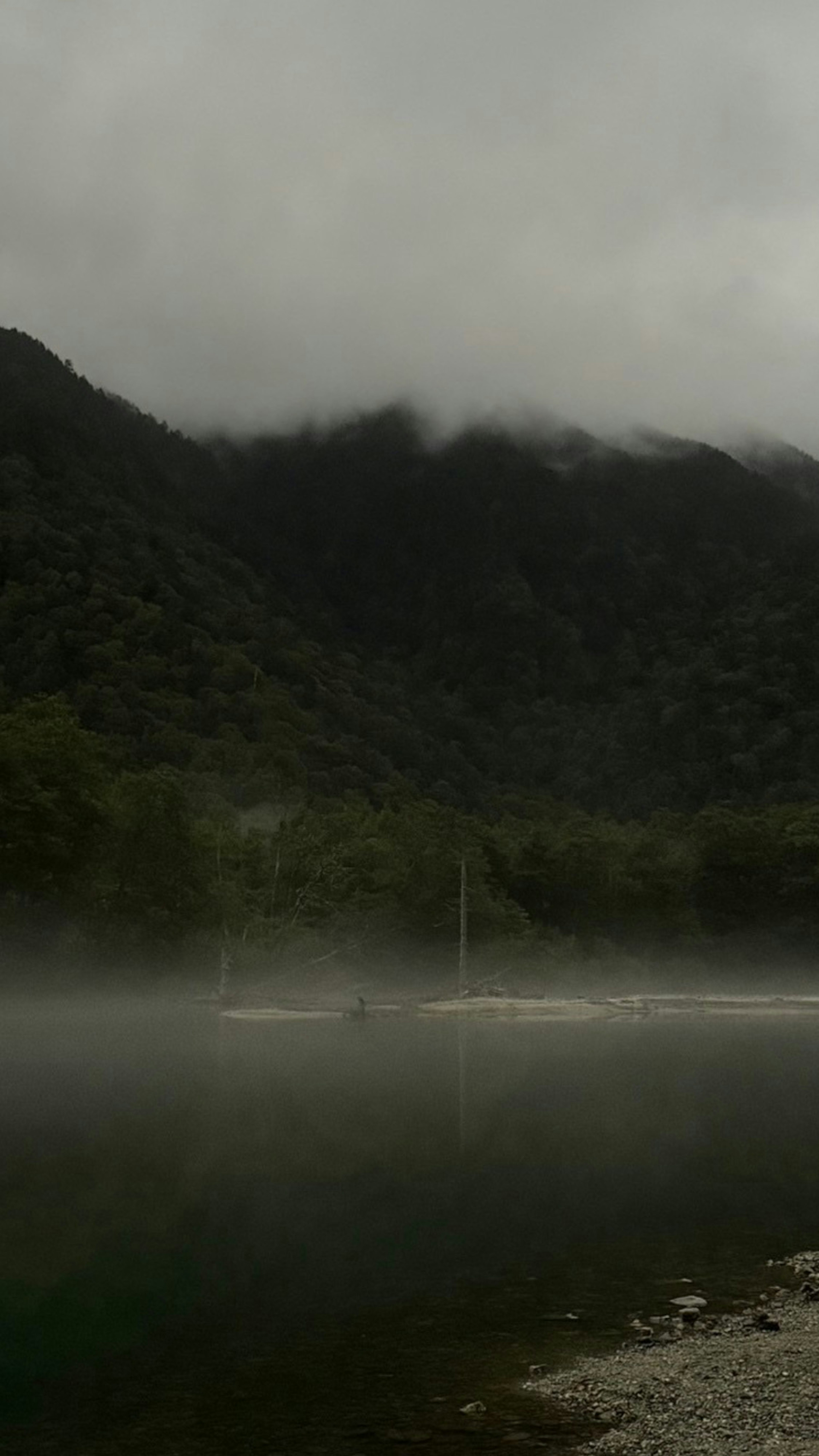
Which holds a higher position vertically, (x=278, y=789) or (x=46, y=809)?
(x=278, y=789)

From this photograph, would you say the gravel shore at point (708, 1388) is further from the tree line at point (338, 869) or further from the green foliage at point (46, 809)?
the tree line at point (338, 869)

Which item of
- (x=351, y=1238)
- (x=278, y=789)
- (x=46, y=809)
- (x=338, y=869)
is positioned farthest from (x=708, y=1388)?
(x=278, y=789)

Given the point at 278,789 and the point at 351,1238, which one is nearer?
the point at 351,1238

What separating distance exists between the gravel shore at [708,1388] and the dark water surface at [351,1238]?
637 millimetres

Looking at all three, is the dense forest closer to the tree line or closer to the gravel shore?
the tree line

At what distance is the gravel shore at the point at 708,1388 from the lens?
40.2ft

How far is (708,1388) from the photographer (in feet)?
45.2

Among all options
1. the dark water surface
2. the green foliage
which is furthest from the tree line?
the dark water surface

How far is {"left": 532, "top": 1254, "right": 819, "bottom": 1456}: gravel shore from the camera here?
40.2ft

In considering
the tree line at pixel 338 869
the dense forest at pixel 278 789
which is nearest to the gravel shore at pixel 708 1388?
the tree line at pixel 338 869

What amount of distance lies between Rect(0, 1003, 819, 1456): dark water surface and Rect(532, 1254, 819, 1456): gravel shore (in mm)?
637

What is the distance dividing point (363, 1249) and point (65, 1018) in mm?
58111

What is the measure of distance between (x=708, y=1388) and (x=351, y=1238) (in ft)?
30.1

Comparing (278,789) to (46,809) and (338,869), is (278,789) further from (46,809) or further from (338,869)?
(46,809)
